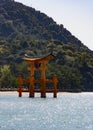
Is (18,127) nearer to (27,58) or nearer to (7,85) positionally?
(27,58)

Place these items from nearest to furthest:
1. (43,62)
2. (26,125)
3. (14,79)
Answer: (26,125), (43,62), (14,79)

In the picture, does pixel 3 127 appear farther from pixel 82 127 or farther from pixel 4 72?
pixel 4 72

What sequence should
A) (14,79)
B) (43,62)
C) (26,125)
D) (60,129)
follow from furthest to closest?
(14,79)
(43,62)
(26,125)
(60,129)

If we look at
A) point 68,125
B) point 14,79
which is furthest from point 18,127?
point 14,79

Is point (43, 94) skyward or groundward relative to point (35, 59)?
groundward

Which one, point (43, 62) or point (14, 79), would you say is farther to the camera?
point (14, 79)

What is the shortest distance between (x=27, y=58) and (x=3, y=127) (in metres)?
67.0

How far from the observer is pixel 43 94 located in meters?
119

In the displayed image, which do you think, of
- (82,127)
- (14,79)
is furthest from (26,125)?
(14,79)

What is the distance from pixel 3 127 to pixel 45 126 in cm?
500

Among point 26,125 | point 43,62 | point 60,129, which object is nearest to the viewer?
point 60,129

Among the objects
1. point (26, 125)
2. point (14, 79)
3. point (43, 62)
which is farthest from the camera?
point (14, 79)

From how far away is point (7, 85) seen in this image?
634 feet

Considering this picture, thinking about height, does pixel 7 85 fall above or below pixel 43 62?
below
